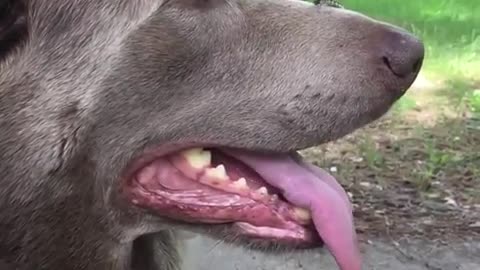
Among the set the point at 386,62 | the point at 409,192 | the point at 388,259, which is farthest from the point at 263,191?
the point at 409,192

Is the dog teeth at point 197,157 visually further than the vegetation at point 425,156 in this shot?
No

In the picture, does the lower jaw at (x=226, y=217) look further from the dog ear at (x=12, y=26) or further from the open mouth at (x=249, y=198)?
the dog ear at (x=12, y=26)

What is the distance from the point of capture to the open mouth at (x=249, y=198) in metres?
2.88

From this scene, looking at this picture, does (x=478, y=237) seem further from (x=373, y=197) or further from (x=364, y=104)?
(x=364, y=104)

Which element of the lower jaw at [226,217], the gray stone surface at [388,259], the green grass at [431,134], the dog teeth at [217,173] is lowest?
the green grass at [431,134]

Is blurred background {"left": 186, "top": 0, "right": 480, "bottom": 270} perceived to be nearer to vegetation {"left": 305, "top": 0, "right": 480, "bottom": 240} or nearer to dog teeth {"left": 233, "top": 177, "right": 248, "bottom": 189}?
vegetation {"left": 305, "top": 0, "right": 480, "bottom": 240}

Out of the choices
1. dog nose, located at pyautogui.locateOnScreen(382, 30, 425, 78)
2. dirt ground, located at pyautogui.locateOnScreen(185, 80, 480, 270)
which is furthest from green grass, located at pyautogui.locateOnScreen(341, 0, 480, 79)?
dog nose, located at pyautogui.locateOnScreen(382, 30, 425, 78)

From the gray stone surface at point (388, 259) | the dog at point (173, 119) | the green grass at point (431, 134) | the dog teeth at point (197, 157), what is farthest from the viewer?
the green grass at point (431, 134)

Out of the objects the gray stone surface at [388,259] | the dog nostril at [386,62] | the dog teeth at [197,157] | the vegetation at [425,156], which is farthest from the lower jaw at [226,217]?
the vegetation at [425,156]

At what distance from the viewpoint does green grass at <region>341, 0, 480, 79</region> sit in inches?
323

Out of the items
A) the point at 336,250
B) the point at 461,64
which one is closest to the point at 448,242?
the point at 336,250

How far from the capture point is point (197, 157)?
293 cm

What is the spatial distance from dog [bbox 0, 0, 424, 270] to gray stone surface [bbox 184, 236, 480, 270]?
5.41 ft

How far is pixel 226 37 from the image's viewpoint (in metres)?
2.92
